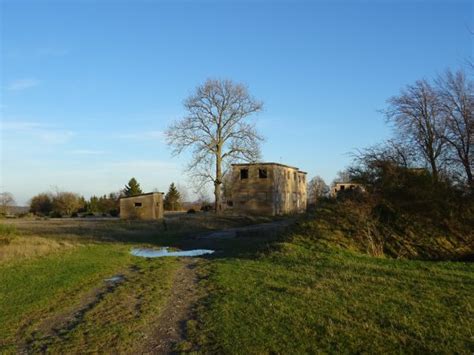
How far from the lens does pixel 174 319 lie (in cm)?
884

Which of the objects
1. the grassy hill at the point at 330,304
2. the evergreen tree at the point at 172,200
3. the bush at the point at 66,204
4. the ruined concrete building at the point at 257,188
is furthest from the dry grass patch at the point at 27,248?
the evergreen tree at the point at 172,200

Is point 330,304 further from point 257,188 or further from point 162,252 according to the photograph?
point 257,188

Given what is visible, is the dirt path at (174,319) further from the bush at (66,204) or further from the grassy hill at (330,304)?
the bush at (66,204)

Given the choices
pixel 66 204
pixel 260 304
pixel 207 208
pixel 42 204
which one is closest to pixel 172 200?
pixel 207 208

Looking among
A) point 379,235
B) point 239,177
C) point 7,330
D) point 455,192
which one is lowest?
point 7,330

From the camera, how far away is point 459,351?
626 centimetres

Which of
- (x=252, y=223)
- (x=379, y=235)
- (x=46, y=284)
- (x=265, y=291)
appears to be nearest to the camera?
(x=265, y=291)

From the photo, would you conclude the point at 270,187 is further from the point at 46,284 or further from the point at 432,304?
the point at 432,304

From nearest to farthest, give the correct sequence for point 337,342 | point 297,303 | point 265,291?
point 337,342 → point 297,303 → point 265,291

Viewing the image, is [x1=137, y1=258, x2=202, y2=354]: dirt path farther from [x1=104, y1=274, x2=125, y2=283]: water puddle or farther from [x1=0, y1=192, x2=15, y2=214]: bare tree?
[x1=0, y1=192, x2=15, y2=214]: bare tree

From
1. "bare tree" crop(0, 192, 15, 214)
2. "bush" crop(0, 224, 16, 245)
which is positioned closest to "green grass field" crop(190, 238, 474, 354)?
"bush" crop(0, 224, 16, 245)

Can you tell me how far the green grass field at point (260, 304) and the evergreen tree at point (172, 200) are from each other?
64.8m

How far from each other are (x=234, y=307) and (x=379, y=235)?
39.2ft

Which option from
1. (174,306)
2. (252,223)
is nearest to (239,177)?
(252,223)
